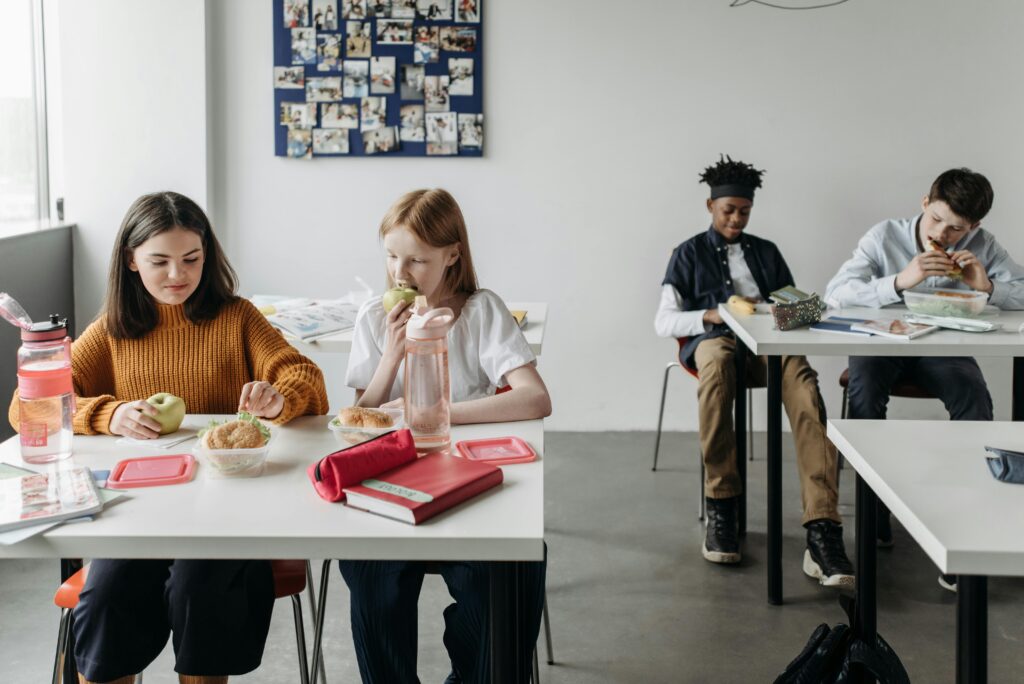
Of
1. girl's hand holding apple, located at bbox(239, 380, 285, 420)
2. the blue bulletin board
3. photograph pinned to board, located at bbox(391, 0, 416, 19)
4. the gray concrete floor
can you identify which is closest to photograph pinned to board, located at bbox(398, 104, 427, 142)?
the blue bulletin board

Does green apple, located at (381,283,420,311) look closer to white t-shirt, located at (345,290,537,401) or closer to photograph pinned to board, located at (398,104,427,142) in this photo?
white t-shirt, located at (345,290,537,401)

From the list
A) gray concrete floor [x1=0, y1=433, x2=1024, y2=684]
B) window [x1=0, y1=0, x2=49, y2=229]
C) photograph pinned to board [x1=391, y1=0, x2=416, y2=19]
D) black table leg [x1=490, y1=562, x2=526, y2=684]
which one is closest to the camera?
black table leg [x1=490, y1=562, x2=526, y2=684]

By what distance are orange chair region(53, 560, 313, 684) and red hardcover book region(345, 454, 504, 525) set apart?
0.45 m

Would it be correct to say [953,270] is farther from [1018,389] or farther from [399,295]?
[399,295]

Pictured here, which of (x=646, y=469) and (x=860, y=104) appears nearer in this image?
(x=646, y=469)

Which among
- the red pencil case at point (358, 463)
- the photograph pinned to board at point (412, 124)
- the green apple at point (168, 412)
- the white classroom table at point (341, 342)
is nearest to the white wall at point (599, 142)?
the photograph pinned to board at point (412, 124)

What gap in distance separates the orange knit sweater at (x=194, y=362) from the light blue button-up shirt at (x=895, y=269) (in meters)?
1.99

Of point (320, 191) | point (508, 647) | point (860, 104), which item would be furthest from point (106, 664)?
point (860, 104)

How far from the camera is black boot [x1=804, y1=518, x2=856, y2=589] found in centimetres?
276

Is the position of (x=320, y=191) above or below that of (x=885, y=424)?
above

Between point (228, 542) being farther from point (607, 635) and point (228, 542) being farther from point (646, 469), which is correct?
point (646, 469)

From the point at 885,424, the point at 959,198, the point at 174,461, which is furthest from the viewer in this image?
the point at 959,198

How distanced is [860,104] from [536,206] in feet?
4.70

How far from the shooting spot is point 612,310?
4.41 metres
